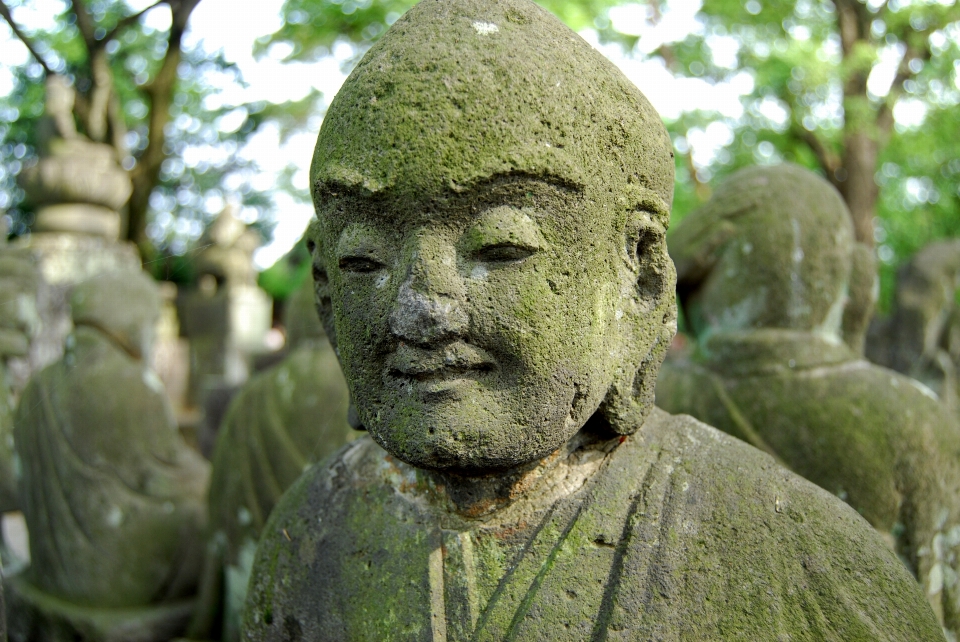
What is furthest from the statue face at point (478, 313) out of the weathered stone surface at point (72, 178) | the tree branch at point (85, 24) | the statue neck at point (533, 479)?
the weathered stone surface at point (72, 178)

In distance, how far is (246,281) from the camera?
11.9m

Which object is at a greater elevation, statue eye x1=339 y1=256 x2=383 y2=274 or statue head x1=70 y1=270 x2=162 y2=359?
statue eye x1=339 y1=256 x2=383 y2=274

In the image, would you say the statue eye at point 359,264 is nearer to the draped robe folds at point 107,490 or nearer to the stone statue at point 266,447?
the stone statue at point 266,447

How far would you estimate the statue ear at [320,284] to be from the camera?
6.05 ft

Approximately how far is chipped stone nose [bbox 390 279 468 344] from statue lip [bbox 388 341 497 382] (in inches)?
1.0

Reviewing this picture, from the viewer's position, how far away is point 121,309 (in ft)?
13.8

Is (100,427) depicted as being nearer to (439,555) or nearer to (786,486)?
(439,555)

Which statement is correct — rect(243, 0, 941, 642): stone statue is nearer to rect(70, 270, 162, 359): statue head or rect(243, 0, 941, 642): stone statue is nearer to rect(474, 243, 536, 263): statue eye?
rect(474, 243, 536, 263): statue eye

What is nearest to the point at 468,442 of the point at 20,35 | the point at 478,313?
the point at 478,313

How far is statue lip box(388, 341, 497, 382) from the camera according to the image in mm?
1501

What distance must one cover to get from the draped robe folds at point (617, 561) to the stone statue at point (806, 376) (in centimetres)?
99

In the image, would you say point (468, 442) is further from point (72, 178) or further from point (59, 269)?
point (72, 178)

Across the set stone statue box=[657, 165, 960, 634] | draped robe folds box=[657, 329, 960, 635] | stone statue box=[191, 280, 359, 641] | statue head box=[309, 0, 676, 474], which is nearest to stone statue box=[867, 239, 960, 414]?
stone statue box=[657, 165, 960, 634]

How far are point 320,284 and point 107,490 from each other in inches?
107
